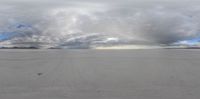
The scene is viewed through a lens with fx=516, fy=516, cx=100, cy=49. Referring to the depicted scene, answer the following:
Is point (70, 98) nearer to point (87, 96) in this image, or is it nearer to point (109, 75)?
point (87, 96)

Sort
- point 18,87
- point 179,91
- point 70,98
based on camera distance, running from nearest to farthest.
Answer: point 70,98
point 179,91
point 18,87

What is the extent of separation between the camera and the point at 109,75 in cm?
2981

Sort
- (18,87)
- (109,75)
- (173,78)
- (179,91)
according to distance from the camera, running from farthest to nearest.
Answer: (109,75), (173,78), (18,87), (179,91)

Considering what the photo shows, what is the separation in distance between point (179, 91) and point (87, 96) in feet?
13.2

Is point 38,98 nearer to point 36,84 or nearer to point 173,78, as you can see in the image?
point 36,84

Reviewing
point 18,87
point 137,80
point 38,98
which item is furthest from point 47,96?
point 137,80

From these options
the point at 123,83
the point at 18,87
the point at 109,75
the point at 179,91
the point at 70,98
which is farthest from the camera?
the point at 109,75

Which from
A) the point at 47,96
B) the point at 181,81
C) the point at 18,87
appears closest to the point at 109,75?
the point at 181,81

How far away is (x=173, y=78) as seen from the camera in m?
27.6

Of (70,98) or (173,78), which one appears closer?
(70,98)

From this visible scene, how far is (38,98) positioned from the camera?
19.7m

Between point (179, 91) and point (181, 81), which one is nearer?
point (179, 91)

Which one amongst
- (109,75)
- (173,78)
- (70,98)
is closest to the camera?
(70,98)

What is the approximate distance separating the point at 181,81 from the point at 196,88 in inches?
122
